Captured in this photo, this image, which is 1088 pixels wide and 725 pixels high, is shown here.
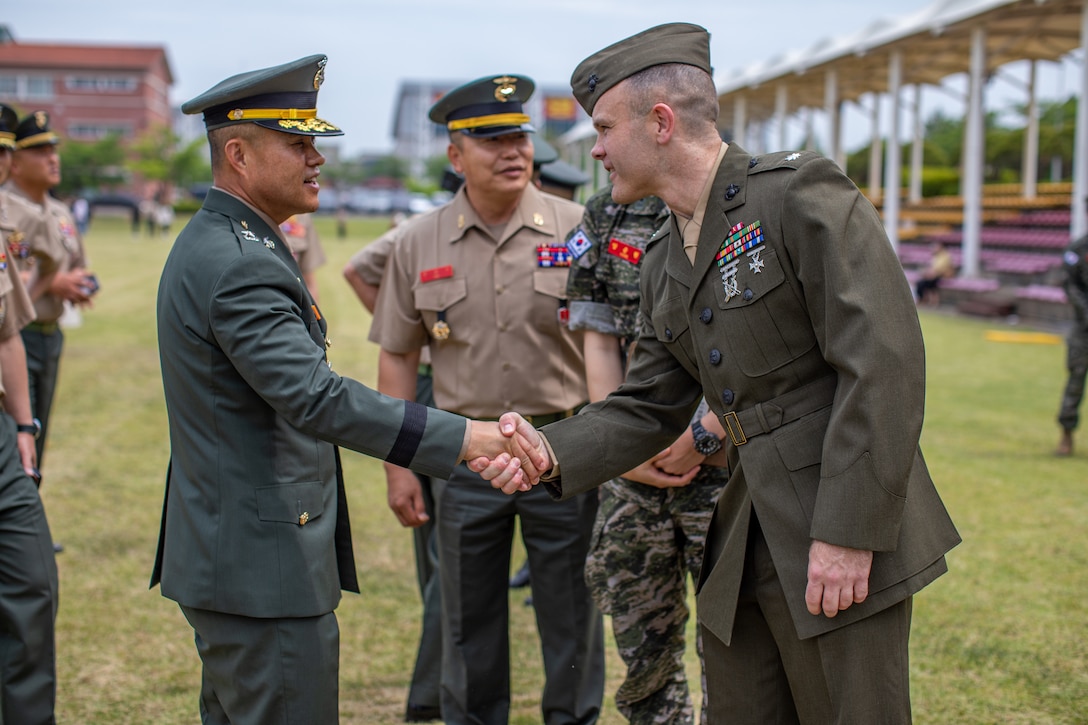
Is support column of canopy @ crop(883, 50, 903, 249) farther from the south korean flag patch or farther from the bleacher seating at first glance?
the south korean flag patch

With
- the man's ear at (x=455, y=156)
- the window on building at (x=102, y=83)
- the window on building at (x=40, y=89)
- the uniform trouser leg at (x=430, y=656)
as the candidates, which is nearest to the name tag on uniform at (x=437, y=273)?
the man's ear at (x=455, y=156)

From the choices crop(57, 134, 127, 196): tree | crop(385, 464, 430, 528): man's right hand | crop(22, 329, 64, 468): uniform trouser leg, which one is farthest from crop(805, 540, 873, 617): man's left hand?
crop(57, 134, 127, 196): tree

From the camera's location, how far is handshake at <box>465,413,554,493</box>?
2.81 m

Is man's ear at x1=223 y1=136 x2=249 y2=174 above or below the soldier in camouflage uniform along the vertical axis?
above

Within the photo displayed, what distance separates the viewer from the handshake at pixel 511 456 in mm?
2812

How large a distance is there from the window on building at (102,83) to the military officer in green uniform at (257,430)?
89423 mm

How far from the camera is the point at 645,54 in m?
2.58

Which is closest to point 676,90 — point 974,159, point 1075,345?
point 1075,345

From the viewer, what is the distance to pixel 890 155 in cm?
2430

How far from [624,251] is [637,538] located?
0.93 metres

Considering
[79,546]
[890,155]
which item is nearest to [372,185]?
[890,155]

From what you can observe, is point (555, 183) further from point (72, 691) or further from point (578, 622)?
point (72, 691)

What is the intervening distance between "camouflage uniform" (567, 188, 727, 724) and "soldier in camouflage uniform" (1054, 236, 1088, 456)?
611 cm

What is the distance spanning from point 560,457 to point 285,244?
3.02 feet
